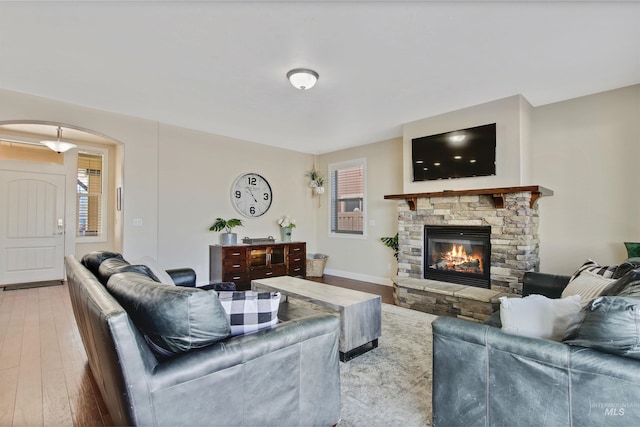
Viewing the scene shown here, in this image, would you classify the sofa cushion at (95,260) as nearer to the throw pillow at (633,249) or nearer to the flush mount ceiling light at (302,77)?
the flush mount ceiling light at (302,77)

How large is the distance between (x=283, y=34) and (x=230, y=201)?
143 inches

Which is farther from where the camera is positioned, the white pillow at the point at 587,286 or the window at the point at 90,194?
the window at the point at 90,194

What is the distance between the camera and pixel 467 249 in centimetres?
421

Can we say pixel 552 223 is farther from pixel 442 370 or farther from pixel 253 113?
pixel 253 113

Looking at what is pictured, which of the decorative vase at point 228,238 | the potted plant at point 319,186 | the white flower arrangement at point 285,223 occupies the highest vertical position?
the potted plant at point 319,186

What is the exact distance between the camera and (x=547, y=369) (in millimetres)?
1319

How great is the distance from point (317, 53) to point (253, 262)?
3608 millimetres

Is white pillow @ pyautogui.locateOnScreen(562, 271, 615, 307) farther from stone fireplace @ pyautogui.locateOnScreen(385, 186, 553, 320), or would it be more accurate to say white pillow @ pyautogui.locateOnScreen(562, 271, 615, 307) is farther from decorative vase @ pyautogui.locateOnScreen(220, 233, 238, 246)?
decorative vase @ pyautogui.locateOnScreen(220, 233, 238, 246)

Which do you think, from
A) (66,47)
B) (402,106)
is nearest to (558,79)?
(402,106)

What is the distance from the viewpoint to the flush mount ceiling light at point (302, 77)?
9.94 ft

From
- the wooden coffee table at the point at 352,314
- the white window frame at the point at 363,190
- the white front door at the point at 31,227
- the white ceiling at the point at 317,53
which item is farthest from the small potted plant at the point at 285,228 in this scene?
the white front door at the point at 31,227

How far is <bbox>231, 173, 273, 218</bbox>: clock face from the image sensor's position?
5.75m

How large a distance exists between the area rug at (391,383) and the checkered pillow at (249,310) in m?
0.81

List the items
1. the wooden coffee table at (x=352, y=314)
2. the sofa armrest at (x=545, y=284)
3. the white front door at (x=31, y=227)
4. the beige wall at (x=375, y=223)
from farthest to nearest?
the beige wall at (x=375, y=223), the white front door at (x=31, y=227), the sofa armrest at (x=545, y=284), the wooden coffee table at (x=352, y=314)
